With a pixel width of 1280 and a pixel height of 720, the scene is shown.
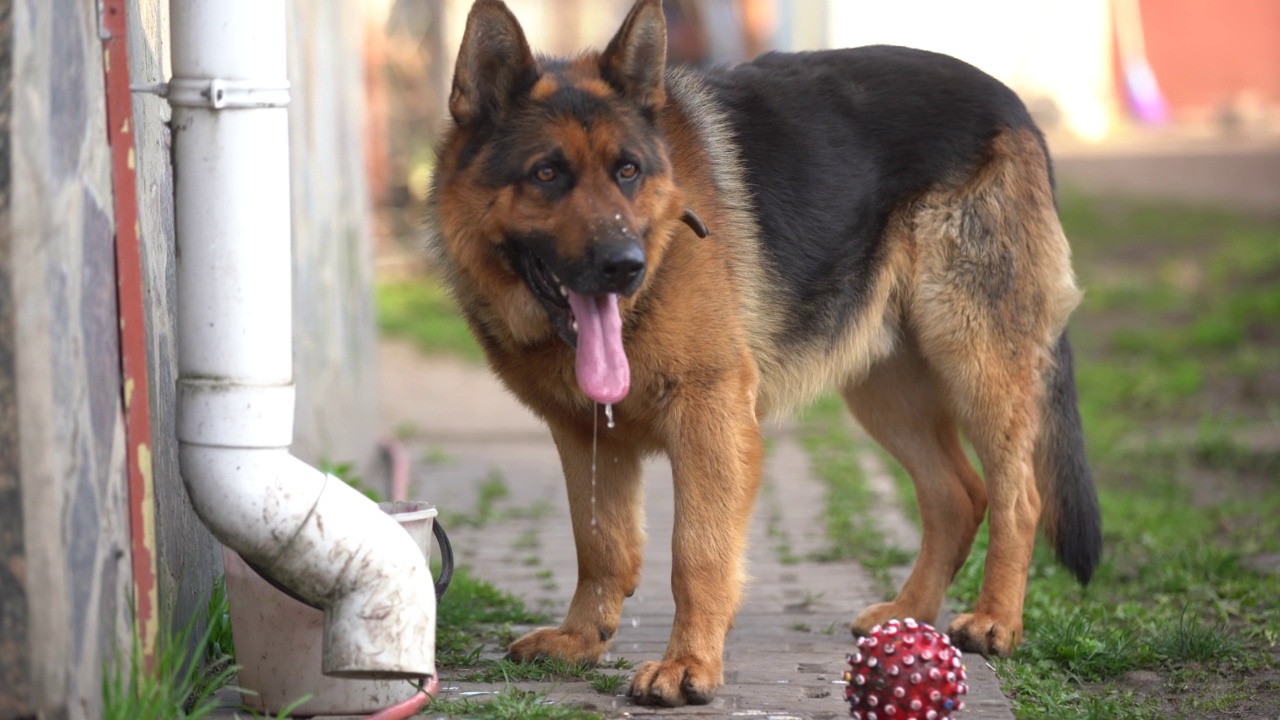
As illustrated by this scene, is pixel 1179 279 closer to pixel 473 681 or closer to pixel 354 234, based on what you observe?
pixel 354 234

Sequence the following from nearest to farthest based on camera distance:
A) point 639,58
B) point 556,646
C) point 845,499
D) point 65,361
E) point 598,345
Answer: point 65,361 → point 598,345 → point 639,58 → point 556,646 → point 845,499

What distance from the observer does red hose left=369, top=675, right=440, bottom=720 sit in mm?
3238

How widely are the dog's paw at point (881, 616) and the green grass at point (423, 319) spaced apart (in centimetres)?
585

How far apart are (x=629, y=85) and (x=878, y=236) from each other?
106cm

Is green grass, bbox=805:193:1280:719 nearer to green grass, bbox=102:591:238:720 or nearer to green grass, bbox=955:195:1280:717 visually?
green grass, bbox=955:195:1280:717

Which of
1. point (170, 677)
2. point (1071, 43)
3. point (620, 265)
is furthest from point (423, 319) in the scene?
point (1071, 43)

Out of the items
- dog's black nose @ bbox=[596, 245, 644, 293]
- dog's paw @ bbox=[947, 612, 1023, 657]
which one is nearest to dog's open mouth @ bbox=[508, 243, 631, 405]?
dog's black nose @ bbox=[596, 245, 644, 293]

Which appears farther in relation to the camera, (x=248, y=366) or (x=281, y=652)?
(x=281, y=652)

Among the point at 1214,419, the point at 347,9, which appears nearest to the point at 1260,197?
the point at 1214,419

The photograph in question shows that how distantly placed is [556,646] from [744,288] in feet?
3.82

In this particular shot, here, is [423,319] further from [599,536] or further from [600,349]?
[600,349]

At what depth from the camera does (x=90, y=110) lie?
8.97 ft

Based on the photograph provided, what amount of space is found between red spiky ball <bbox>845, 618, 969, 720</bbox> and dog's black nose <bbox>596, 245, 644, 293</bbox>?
3.43ft

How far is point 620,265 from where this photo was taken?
335 cm
